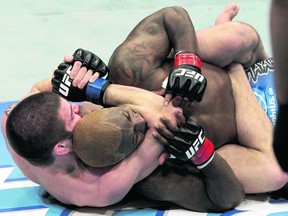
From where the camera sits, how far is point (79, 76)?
74.3 inches

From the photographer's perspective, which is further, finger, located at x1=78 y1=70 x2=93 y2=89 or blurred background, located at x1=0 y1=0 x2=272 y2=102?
blurred background, located at x1=0 y1=0 x2=272 y2=102

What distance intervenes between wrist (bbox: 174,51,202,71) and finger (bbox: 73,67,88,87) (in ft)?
0.98

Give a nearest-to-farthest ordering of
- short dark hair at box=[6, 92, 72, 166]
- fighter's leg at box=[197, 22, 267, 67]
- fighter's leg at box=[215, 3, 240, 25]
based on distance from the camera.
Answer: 1. short dark hair at box=[6, 92, 72, 166]
2. fighter's leg at box=[197, 22, 267, 67]
3. fighter's leg at box=[215, 3, 240, 25]

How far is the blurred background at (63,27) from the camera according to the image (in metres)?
2.94

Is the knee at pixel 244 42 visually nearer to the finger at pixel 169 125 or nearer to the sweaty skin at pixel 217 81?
the sweaty skin at pixel 217 81

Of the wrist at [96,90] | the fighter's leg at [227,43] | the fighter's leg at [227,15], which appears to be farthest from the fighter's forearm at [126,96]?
the fighter's leg at [227,15]

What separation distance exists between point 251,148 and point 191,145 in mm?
367

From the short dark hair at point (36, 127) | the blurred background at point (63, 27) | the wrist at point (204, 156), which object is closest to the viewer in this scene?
the short dark hair at point (36, 127)

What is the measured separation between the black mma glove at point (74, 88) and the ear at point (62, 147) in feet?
0.77

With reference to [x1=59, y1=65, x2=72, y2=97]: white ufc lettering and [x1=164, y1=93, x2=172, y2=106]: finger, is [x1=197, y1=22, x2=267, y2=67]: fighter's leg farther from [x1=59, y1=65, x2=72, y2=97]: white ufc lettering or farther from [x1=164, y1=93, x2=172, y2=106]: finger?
[x1=59, y1=65, x2=72, y2=97]: white ufc lettering

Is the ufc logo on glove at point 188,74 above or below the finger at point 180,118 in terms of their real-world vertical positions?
above

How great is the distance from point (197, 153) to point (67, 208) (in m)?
0.49

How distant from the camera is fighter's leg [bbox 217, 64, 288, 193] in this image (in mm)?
1892

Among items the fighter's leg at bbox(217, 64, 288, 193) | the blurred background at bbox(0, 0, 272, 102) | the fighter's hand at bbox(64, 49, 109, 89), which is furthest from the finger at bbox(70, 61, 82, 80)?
the blurred background at bbox(0, 0, 272, 102)
